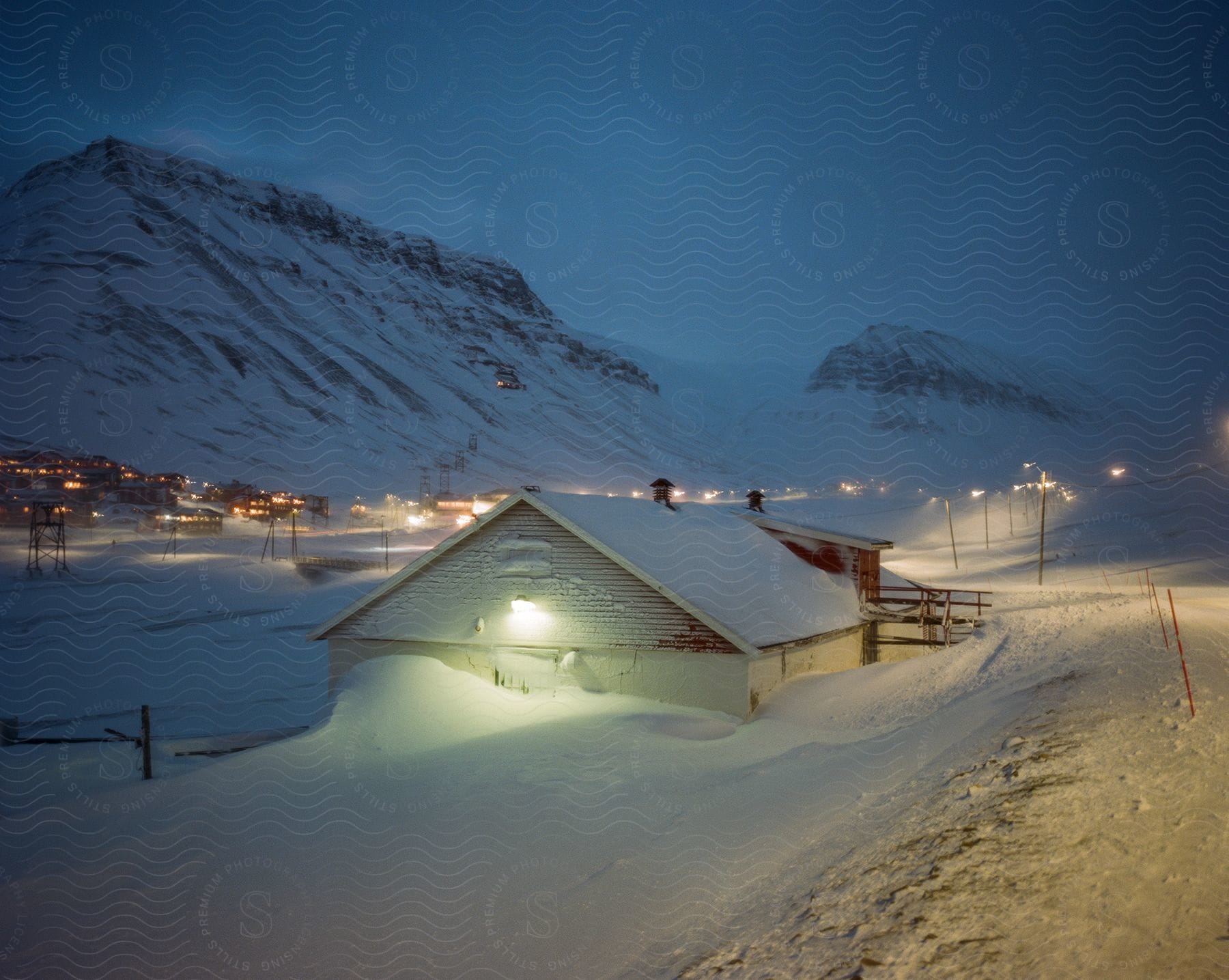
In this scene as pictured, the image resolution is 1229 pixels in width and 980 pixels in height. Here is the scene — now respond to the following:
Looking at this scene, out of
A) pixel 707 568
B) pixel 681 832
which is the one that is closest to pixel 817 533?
pixel 707 568

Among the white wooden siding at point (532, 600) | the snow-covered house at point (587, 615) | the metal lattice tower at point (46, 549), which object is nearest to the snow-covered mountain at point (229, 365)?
the metal lattice tower at point (46, 549)

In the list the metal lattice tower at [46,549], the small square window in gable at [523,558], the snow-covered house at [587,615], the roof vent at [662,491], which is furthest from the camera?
the metal lattice tower at [46,549]

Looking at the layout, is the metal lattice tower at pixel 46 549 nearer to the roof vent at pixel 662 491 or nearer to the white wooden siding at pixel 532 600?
the white wooden siding at pixel 532 600

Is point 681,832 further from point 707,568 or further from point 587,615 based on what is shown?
point 707,568

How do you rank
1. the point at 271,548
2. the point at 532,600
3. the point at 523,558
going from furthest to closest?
the point at 271,548
the point at 523,558
the point at 532,600

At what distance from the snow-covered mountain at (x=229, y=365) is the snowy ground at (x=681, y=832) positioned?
323 ft

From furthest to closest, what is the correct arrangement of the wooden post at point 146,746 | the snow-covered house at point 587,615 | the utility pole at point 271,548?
the utility pole at point 271,548, the snow-covered house at point 587,615, the wooden post at point 146,746

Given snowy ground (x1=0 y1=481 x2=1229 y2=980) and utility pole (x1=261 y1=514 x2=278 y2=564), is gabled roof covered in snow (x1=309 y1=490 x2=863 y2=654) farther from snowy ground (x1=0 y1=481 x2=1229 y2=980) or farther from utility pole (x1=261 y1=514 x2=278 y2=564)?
utility pole (x1=261 y1=514 x2=278 y2=564)

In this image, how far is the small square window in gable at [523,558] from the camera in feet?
Answer: 58.2

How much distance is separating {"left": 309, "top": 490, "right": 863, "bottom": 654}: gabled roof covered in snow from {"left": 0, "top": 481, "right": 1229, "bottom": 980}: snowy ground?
212 centimetres

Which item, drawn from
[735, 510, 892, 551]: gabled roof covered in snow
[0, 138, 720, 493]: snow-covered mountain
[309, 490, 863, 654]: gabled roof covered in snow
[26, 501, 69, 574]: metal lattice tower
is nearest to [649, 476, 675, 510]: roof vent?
[309, 490, 863, 654]: gabled roof covered in snow

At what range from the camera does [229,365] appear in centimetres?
13000

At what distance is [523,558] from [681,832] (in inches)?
398

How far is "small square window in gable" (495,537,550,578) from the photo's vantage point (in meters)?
17.7
